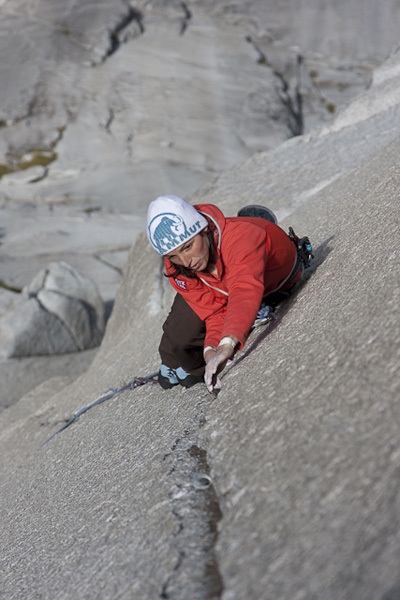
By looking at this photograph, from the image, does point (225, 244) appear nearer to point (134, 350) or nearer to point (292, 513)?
point (292, 513)

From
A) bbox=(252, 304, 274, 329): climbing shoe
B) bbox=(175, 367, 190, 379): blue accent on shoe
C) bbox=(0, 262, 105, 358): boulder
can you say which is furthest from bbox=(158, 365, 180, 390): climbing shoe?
bbox=(0, 262, 105, 358): boulder

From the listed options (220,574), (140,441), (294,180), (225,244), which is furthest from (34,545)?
(294,180)

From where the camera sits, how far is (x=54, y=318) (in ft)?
41.7

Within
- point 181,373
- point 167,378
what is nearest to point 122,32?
point 167,378

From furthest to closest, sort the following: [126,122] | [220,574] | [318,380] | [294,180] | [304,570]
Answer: [126,122], [294,180], [318,380], [220,574], [304,570]

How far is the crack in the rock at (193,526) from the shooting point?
2.70 meters

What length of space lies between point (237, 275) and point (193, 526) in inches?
63.3

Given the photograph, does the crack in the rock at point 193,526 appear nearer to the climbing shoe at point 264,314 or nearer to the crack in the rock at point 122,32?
the climbing shoe at point 264,314

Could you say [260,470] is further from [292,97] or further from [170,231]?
[292,97]

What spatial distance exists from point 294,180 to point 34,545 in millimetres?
6268

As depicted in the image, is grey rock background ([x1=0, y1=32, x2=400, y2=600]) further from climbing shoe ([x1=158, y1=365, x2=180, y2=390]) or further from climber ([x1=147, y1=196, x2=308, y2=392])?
climber ([x1=147, y1=196, x2=308, y2=392])

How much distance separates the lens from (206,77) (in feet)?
97.0

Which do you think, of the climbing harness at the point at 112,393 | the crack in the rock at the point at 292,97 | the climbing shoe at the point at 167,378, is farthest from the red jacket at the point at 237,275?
the crack in the rock at the point at 292,97

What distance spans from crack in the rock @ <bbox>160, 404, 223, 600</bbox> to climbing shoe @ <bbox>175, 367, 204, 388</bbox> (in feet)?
3.43
